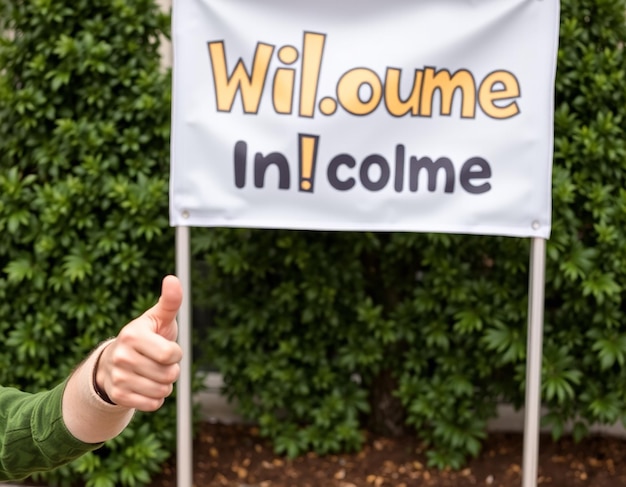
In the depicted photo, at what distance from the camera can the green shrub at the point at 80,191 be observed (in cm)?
378

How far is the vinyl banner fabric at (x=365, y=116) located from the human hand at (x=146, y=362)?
70.5 inches

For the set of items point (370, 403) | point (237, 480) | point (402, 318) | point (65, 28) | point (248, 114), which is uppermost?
point (65, 28)

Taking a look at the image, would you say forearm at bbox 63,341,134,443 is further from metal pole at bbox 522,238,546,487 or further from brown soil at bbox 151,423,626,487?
brown soil at bbox 151,423,626,487

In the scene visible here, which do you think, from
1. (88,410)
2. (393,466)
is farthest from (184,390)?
(88,410)

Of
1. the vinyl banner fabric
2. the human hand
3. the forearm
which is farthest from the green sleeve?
the vinyl banner fabric

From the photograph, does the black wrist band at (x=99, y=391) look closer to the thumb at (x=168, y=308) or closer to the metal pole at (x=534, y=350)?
the thumb at (x=168, y=308)

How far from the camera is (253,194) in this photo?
3.06m

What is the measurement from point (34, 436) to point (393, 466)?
2886 mm

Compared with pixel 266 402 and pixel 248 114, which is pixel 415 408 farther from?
pixel 248 114

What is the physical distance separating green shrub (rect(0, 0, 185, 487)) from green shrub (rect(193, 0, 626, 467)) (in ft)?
1.57

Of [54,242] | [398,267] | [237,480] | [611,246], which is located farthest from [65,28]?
[611,246]

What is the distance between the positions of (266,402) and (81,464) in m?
0.94

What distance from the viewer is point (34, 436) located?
1533 mm

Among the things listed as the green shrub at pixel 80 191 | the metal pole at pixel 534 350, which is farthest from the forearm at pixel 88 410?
the green shrub at pixel 80 191
